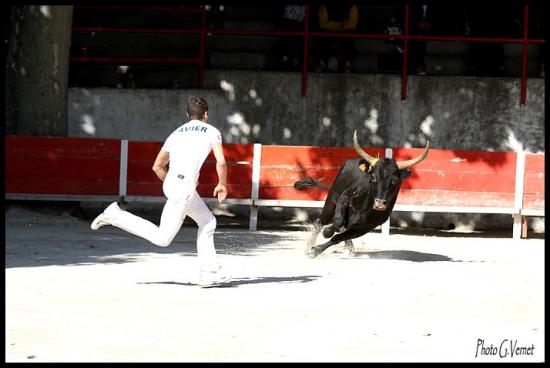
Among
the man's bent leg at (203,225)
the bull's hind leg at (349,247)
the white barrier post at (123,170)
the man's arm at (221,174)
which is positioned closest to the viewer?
the man's arm at (221,174)

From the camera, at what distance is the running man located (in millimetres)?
10438

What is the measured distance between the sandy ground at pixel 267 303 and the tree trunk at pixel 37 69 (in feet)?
8.82

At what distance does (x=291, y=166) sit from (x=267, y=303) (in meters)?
7.92

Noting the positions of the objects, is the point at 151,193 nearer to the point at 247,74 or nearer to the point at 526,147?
the point at 247,74

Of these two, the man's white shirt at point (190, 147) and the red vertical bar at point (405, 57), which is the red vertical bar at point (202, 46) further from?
the man's white shirt at point (190, 147)

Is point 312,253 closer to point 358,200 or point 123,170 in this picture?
point 358,200

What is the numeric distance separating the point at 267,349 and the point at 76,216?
10.1m

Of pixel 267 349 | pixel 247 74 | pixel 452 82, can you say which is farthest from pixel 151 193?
pixel 267 349

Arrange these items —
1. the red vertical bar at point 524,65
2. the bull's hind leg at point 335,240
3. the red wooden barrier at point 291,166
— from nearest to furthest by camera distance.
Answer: the bull's hind leg at point 335,240 < the red wooden barrier at point 291,166 < the red vertical bar at point 524,65

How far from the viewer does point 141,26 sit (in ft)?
67.2

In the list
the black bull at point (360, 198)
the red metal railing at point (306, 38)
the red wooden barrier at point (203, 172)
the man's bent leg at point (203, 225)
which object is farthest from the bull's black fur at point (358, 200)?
the red metal railing at point (306, 38)

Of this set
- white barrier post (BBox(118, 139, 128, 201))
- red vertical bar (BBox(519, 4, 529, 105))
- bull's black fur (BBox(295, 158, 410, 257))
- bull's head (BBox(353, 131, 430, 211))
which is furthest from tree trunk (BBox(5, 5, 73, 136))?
red vertical bar (BBox(519, 4, 529, 105))

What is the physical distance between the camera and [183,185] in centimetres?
1042

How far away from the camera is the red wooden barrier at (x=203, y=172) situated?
17.9 metres
